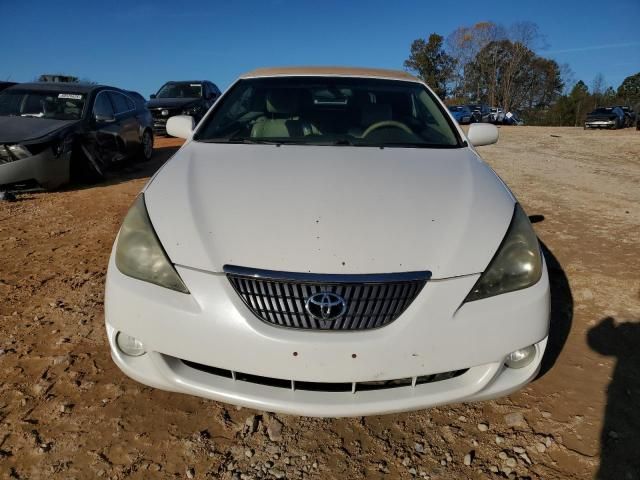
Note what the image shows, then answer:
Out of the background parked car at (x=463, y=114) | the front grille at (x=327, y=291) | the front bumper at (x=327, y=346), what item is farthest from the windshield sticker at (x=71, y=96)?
the background parked car at (x=463, y=114)

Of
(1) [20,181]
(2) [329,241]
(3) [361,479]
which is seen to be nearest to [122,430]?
(3) [361,479]

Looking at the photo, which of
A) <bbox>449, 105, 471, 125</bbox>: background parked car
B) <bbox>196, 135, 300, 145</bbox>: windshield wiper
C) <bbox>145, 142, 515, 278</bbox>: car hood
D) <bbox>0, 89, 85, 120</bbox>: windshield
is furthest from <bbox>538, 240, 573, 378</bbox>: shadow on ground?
<bbox>449, 105, 471, 125</bbox>: background parked car

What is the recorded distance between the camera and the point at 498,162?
29.7ft

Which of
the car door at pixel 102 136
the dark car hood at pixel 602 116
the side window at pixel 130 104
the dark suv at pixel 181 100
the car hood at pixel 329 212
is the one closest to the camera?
the car hood at pixel 329 212

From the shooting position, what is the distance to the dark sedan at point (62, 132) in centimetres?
523

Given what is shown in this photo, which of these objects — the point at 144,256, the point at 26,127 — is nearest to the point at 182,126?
the point at 144,256

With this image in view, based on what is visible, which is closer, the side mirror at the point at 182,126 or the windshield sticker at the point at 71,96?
the side mirror at the point at 182,126

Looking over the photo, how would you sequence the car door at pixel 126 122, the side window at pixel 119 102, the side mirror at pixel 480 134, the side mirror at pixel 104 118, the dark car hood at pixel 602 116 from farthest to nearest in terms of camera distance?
the dark car hood at pixel 602 116, the side window at pixel 119 102, the car door at pixel 126 122, the side mirror at pixel 104 118, the side mirror at pixel 480 134

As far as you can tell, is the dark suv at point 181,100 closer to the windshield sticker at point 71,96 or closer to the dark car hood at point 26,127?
the windshield sticker at point 71,96

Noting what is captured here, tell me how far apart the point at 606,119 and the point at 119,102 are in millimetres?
26770

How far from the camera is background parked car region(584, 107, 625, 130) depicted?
2519cm

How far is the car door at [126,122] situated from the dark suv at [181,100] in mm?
3061

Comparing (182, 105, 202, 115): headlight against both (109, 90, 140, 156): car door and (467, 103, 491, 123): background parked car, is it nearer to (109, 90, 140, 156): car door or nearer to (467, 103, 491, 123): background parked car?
(109, 90, 140, 156): car door

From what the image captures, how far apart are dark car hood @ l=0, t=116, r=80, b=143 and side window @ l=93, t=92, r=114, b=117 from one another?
570 mm
